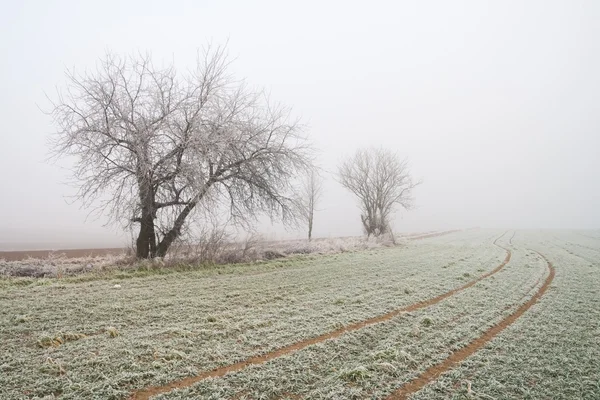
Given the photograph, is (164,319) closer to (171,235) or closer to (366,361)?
(366,361)

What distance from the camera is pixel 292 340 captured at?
5277 mm

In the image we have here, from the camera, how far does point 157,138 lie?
12203mm

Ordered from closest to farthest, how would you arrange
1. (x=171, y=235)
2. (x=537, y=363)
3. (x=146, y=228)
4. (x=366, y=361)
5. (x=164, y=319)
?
(x=366, y=361)
(x=537, y=363)
(x=164, y=319)
(x=146, y=228)
(x=171, y=235)

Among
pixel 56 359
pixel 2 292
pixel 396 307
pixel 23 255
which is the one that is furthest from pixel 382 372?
pixel 23 255

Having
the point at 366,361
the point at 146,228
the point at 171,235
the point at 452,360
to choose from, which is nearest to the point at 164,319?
the point at 366,361

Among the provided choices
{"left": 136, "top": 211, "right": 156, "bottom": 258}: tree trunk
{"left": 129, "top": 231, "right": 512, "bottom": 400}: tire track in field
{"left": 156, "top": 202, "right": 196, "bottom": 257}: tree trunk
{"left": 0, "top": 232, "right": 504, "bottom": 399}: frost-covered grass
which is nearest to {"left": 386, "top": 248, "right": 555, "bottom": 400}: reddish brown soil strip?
{"left": 129, "top": 231, "right": 512, "bottom": 400}: tire track in field

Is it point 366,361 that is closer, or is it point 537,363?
point 366,361

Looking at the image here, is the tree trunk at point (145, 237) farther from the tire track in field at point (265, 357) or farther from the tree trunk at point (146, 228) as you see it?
the tire track in field at point (265, 357)

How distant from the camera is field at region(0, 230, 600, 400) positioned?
3936 millimetres

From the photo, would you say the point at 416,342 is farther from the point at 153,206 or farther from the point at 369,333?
the point at 153,206

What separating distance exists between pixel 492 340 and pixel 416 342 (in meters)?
1.51

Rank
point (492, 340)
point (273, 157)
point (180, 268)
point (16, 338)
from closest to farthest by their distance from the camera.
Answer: point (16, 338), point (492, 340), point (180, 268), point (273, 157)

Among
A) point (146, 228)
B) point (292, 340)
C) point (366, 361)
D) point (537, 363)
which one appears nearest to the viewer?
point (366, 361)

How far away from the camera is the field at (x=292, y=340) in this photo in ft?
12.9
